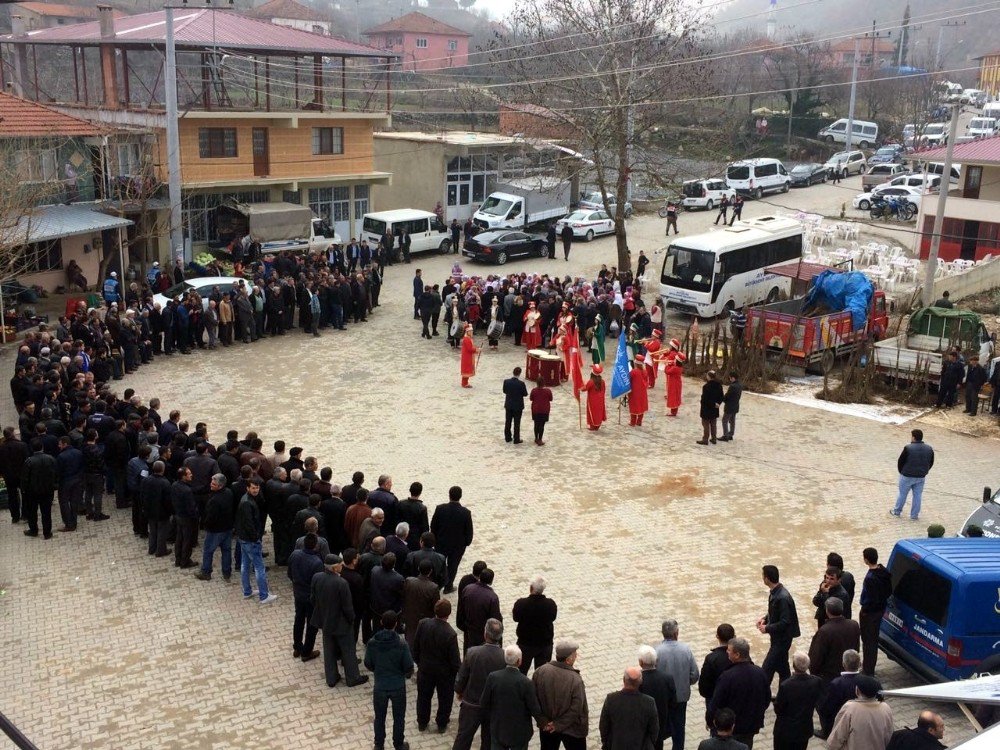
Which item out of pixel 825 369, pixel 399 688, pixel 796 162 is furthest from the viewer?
pixel 796 162

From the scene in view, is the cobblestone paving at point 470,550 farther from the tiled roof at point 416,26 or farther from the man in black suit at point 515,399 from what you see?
the tiled roof at point 416,26

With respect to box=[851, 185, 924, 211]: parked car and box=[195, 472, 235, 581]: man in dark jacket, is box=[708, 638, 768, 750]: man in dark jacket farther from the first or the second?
box=[851, 185, 924, 211]: parked car

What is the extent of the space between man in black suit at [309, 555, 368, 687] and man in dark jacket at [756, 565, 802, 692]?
3970mm

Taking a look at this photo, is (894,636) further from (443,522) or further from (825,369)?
(825,369)

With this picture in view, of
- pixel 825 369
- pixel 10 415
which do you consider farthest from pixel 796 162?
pixel 10 415

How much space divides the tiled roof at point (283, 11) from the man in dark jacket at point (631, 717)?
7890 centimetres

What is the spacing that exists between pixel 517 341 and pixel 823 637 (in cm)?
1557

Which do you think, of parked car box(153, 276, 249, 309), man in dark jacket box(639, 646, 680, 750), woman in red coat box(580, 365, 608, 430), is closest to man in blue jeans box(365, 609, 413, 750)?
man in dark jacket box(639, 646, 680, 750)

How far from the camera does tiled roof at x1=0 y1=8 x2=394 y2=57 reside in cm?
2895

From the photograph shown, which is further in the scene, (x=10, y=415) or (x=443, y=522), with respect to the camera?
(x=10, y=415)

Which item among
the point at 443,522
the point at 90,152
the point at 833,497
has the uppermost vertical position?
the point at 90,152

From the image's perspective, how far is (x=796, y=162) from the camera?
60.1m

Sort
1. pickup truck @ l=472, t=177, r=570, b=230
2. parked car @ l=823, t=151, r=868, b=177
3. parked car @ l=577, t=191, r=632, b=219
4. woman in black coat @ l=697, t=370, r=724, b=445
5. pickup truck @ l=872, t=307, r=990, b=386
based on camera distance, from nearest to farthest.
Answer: woman in black coat @ l=697, t=370, r=724, b=445 → pickup truck @ l=872, t=307, r=990, b=386 → pickup truck @ l=472, t=177, r=570, b=230 → parked car @ l=577, t=191, r=632, b=219 → parked car @ l=823, t=151, r=868, b=177

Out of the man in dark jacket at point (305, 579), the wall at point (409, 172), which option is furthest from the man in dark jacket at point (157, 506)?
the wall at point (409, 172)
